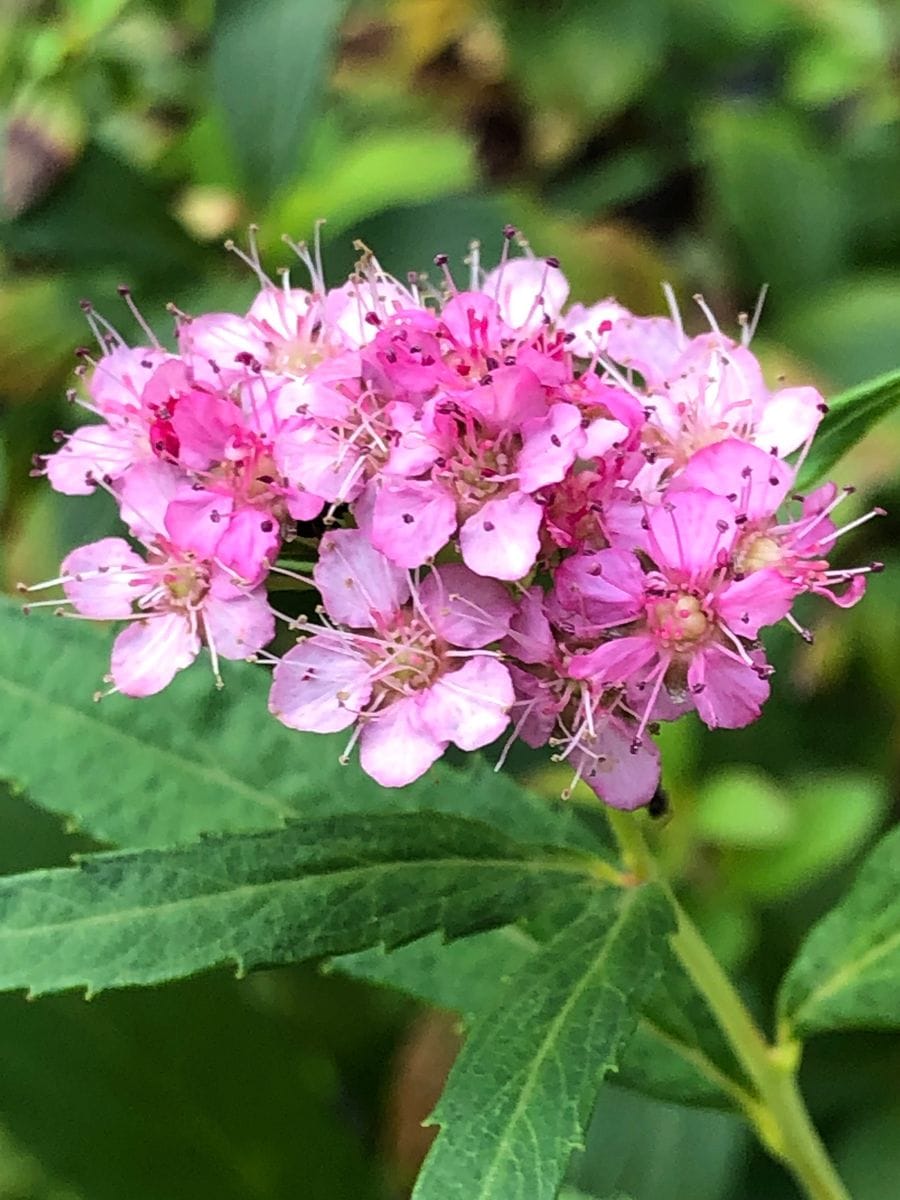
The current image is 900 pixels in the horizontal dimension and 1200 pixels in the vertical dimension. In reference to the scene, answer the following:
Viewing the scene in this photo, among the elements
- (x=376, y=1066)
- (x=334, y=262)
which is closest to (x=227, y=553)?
(x=334, y=262)

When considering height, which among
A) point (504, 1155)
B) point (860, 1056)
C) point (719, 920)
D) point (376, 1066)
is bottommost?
point (376, 1066)

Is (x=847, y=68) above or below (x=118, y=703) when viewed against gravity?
above

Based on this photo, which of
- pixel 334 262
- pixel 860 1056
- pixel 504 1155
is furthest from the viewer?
pixel 334 262

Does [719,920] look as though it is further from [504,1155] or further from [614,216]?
[614,216]

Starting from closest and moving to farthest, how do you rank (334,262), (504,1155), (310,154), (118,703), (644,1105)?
(504,1155), (118,703), (644,1105), (334,262), (310,154)

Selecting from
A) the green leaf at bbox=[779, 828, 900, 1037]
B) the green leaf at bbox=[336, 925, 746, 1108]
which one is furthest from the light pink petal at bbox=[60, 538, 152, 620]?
the green leaf at bbox=[779, 828, 900, 1037]

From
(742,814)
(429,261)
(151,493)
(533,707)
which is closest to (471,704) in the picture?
(533,707)
